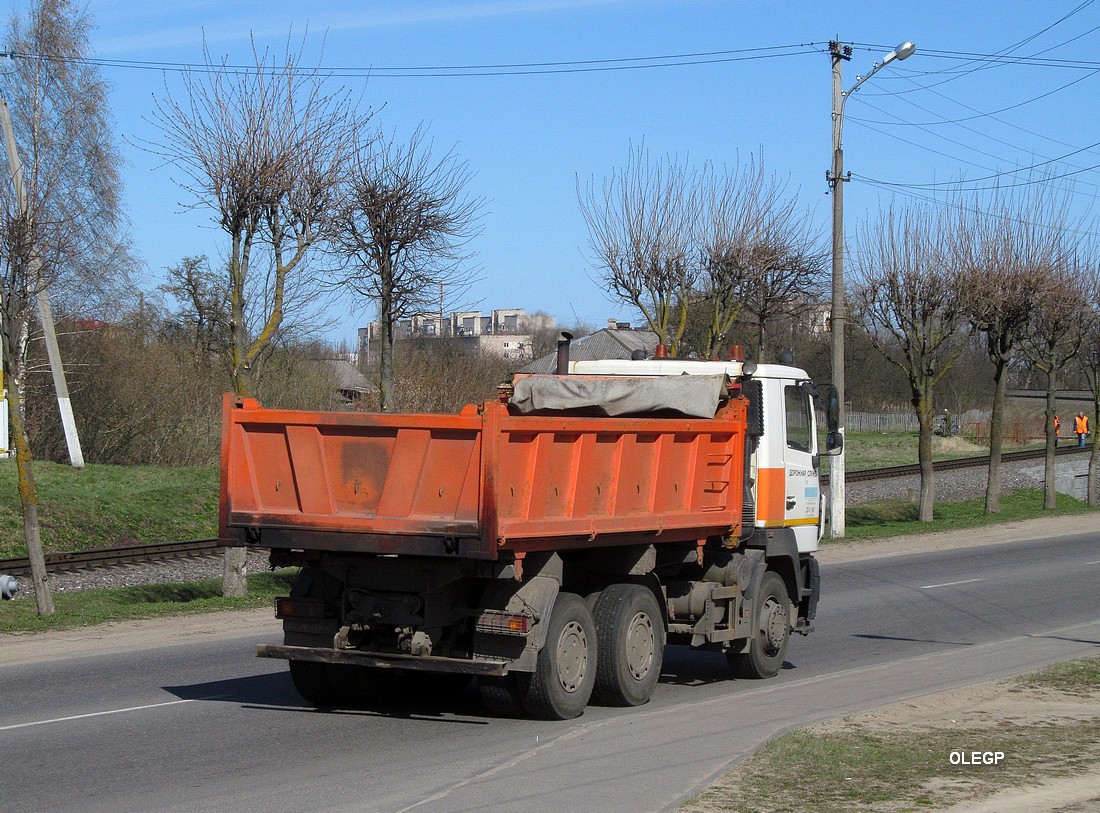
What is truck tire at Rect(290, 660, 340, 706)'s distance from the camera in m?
9.52

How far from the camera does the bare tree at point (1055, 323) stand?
3275 cm

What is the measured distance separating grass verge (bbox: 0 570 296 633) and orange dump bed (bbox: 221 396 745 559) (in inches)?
265

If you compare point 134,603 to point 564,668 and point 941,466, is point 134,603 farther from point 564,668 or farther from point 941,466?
point 941,466

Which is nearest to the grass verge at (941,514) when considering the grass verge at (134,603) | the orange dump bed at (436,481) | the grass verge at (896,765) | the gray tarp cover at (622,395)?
the grass verge at (134,603)

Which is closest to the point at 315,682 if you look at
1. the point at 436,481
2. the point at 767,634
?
the point at 436,481

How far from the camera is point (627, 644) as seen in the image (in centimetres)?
955

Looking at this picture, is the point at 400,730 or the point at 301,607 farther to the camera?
the point at 301,607

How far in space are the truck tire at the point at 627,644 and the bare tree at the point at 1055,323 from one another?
24.7 meters

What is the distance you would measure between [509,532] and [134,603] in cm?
1023

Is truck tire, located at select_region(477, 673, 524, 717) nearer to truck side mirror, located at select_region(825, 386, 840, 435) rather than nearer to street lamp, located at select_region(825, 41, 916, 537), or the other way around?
truck side mirror, located at select_region(825, 386, 840, 435)

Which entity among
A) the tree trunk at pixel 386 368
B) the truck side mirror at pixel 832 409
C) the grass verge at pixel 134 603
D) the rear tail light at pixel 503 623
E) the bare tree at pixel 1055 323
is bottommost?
the grass verge at pixel 134 603

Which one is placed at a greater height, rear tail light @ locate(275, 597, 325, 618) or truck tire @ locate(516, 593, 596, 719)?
rear tail light @ locate(275, 597, 325, 618)

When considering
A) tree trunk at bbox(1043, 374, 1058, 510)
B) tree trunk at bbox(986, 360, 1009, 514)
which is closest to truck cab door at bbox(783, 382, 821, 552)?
tree trunk at bbox(986, 360, 1009, 514)

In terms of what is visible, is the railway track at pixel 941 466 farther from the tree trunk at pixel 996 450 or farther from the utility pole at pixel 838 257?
the utility pole at pixel 838 257
